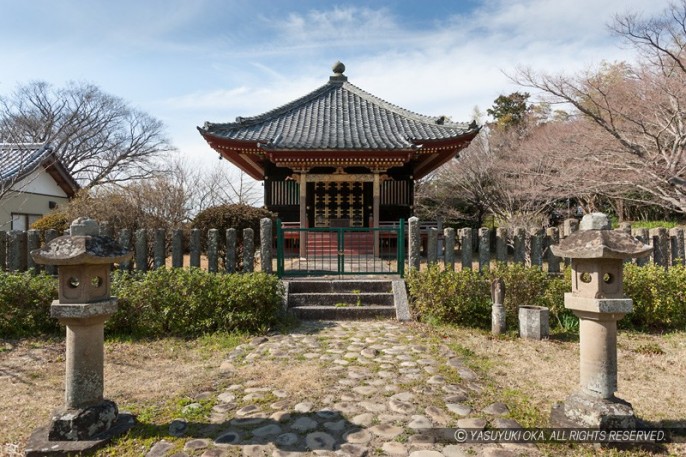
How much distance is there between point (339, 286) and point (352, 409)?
14.2 ft

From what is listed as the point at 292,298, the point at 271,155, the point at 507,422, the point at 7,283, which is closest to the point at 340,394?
the point at 507,422

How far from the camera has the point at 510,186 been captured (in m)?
17.9

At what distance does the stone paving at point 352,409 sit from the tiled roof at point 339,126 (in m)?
7.60

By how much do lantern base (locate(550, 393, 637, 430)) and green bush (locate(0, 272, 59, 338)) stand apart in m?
7.30

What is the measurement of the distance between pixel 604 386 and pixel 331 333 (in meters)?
3.93

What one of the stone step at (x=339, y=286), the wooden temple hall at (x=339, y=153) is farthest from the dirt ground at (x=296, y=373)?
the wooden temple hall at (x=339, y=153)

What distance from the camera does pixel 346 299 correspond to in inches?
308

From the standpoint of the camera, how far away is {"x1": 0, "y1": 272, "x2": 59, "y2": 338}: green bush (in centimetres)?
652

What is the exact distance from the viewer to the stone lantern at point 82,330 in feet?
10.9

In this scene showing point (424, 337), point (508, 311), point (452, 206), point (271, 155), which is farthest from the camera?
point (452, 206)

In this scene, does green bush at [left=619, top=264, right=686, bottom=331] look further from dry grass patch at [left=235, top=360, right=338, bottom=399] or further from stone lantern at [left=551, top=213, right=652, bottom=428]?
dry grass patch at [left=235, top=360, right=338, bottom=399]

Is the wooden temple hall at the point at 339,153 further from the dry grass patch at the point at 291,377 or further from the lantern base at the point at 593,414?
the lantern base at the point at 593,414

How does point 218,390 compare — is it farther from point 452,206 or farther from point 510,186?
point 452,206

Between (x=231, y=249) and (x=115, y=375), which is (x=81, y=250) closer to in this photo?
(x=115, y=375)
